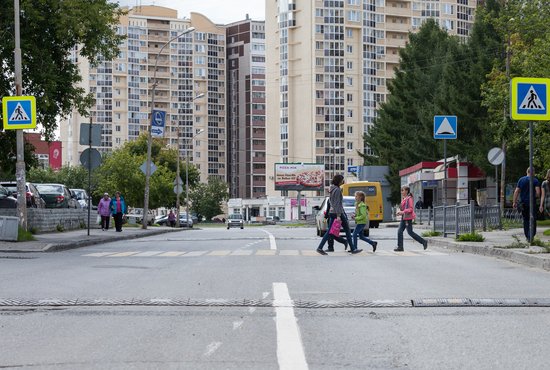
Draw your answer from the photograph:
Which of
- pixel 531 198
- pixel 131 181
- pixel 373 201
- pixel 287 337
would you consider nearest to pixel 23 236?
pixel 531 198

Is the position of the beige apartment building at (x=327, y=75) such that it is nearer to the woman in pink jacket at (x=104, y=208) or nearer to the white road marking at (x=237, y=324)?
the woman in pink jacket at (x=104, y=208)

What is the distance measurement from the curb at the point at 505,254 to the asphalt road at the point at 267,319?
23.7 inches

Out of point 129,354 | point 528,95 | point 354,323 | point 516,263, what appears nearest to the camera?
point 129,354

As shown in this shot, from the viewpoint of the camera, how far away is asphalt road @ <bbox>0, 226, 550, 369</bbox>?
6.05 meters

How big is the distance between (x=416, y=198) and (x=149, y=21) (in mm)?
112352

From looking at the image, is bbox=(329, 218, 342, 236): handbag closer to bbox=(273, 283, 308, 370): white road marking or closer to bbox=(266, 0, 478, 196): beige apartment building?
bbox=(273, 283, 308, 370): white road marking

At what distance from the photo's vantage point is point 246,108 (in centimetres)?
16650

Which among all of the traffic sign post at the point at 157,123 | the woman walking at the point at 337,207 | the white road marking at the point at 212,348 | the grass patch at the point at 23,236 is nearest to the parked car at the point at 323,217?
the woman walking at the point at 337,207

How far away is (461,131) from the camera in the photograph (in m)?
63.3

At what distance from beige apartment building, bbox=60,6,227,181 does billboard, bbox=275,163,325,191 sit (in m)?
57.8

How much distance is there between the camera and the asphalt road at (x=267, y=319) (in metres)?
6.05

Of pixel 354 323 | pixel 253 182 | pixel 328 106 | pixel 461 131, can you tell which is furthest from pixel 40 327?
pixel 253 182

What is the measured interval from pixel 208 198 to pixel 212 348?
136 meters

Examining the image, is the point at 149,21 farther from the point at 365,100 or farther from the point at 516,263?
the point at 516,263
